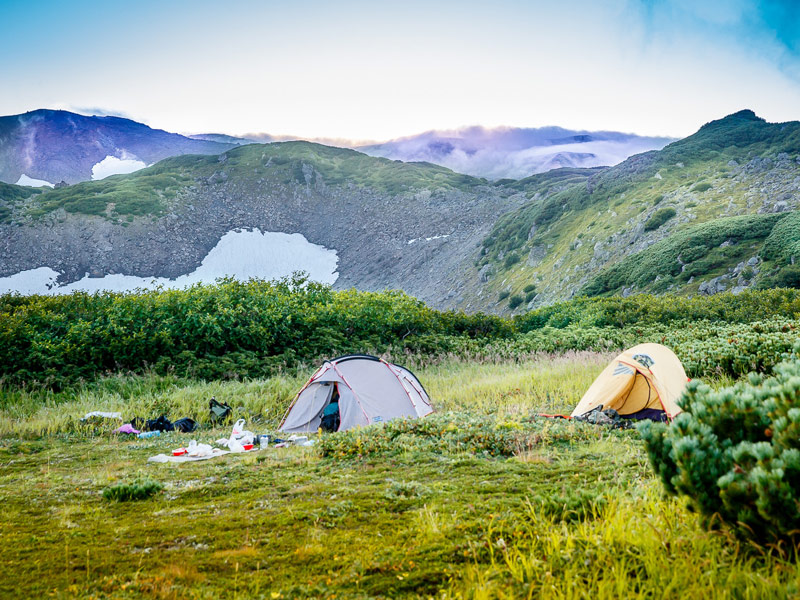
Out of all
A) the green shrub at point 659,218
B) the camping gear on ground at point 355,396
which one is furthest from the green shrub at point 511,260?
the camping gear on ground at point 355,396

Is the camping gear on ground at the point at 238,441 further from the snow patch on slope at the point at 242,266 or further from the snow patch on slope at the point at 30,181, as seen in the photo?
the snow patch on slope at the point at 30,181

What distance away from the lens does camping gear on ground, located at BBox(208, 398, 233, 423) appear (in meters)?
13.6

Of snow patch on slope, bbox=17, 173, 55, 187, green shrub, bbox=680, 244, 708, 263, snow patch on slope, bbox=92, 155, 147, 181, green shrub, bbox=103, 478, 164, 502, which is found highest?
snow patch on slope, bbox=92, 155, 147, 181

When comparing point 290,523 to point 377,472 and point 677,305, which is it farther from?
point 677,305

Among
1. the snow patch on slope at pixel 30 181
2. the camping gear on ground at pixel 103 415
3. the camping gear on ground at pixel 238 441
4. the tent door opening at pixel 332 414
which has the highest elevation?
the snow patch on slope at pixel 30 181

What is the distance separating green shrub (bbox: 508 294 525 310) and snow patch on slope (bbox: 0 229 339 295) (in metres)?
34.9

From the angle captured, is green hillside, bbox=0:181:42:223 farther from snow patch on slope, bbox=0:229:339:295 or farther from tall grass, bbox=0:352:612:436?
tall grass, bbox=0:352:612:436

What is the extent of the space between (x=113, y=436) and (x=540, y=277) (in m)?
43.2

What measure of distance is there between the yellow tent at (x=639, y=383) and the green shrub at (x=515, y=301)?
3570cm

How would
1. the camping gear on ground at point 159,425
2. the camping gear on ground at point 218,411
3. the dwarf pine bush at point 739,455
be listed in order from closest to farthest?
the dwarf pine bush at point 739,455 < the camping gear on ground at point 159,425 < the camping gear on ground at point 218,411

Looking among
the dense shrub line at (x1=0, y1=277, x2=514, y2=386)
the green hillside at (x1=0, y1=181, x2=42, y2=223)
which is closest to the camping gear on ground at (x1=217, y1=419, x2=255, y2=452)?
the dense shrub line at (x1=0, y1=277, x2=514, y2=386)

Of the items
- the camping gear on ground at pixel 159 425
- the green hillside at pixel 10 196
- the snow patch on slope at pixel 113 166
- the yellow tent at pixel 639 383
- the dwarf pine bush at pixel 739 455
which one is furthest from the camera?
the snow patch on slope at pixel 113 166

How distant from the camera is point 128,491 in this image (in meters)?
6.35

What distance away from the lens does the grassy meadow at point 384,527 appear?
328cm
